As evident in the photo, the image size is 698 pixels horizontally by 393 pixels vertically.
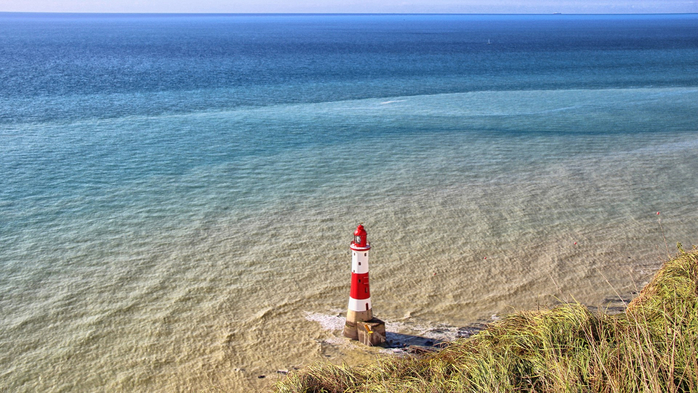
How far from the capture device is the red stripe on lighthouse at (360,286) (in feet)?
17.7

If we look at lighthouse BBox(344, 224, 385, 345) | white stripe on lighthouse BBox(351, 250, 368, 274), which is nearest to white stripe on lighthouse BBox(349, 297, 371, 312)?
lighthouse BBox(344, 224, 385, 345)

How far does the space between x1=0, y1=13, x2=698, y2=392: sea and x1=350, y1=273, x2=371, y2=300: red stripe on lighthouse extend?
471mm

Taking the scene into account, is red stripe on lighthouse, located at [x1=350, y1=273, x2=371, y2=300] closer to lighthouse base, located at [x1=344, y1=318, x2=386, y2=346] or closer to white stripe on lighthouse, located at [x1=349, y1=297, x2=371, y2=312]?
white stripe on lighthouse, located at [x1=349, y1=297, x2=371, y2=312]

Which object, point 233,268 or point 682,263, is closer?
point 682,263

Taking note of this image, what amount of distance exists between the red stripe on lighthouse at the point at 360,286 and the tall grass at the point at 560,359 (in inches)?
24.5

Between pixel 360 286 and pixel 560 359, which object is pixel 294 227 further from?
pixel 560 359

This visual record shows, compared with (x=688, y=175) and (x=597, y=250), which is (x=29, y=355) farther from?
(x=688, y=175)

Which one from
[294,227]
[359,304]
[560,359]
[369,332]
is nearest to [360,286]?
[359,304]

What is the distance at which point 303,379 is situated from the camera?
4574mm

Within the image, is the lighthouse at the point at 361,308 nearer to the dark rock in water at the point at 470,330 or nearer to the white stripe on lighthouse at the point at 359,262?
the white stripe on lighthouse at the point at 359,262

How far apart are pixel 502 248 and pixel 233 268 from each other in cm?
350

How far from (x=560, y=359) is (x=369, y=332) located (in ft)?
6.12

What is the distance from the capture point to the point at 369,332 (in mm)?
5453

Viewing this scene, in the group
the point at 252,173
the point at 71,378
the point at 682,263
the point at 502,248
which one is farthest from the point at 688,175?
the point at 71,378
